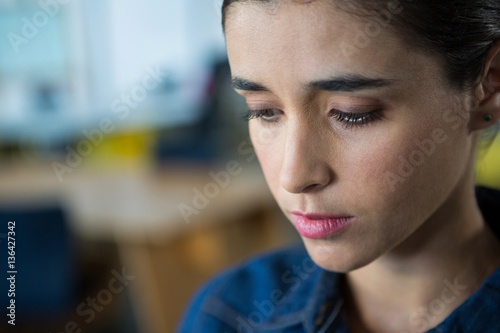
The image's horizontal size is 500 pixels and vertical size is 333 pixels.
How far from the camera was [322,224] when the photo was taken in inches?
32.5

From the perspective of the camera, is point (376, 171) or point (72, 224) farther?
point (72, 224)

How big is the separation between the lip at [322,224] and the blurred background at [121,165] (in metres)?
1.42

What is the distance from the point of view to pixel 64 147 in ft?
10.9

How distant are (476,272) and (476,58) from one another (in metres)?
0.29

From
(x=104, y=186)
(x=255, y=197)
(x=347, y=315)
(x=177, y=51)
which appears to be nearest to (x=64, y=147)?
(x=104, y=186)

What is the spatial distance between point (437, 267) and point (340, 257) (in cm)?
17

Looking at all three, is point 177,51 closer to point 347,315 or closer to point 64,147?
point 64,147

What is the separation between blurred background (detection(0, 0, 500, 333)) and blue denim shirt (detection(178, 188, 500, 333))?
1.22m

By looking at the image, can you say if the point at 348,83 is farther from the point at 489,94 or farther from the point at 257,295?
the point at 257,295

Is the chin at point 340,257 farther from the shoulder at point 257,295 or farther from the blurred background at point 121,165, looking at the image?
the blurred background at point 121,165

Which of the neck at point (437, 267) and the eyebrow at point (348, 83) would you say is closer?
the eyebrow at point (348, 83)

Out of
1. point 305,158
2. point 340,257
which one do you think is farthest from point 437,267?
point 305,158

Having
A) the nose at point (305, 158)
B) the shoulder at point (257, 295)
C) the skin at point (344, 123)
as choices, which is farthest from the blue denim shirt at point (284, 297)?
the nose at point (305, 158)

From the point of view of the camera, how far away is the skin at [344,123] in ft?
2.47
